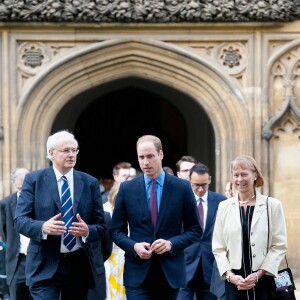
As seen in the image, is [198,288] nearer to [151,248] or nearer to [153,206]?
Result: [153,206]

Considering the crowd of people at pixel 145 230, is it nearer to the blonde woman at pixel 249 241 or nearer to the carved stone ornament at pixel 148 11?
the blonde woman at pixel 249 241

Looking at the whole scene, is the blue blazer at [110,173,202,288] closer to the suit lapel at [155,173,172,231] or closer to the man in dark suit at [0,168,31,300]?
the suit lapel at [155,173,172,231]

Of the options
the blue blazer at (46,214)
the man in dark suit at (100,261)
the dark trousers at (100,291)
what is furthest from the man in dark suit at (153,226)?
the dark trousers at (100,291)

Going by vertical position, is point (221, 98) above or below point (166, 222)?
above

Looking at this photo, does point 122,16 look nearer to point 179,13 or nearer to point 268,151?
point 179,13

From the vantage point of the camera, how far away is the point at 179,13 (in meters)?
12.8

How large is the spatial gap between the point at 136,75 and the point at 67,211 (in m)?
6.40

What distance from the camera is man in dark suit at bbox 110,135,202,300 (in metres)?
6.98

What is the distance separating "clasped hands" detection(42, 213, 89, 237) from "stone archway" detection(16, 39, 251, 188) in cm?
606

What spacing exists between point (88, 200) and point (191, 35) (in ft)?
20.2

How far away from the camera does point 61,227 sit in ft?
22.2

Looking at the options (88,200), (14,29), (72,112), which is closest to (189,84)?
(14,29)

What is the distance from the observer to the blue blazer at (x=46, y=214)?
702 cm

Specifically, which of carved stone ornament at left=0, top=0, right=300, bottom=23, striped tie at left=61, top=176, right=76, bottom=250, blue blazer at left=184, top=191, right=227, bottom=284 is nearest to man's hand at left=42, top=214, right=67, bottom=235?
striped tie at left=61, top=176, right=76, bottom=250
